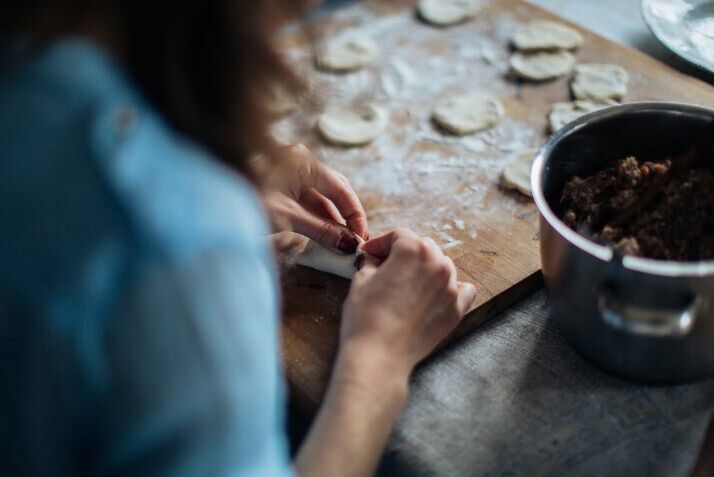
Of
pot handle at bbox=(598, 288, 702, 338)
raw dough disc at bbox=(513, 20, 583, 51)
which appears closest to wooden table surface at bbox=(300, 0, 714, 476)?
pot handle at bbox=(598, 288, 702, 338)

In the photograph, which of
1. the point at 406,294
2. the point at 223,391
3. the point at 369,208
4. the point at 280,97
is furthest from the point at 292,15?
the point at 369,208

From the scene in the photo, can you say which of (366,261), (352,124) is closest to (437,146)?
(352,124)

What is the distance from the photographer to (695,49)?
1.47 metres

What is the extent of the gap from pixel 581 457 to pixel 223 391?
1.62ft

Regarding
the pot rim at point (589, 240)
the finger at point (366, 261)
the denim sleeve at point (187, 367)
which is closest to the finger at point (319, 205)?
the finger at point (366, 261)

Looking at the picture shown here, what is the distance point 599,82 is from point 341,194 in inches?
25.3

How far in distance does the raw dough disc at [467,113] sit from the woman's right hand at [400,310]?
0.45m

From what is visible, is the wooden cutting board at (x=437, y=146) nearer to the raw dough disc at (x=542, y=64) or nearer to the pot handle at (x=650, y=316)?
the raw dough disc at (x=542, y=64)

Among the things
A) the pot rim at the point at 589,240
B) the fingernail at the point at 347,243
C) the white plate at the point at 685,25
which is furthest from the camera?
the white plate at the point at 685,25

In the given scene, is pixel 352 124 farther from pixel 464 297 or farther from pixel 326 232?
pixel 464 297

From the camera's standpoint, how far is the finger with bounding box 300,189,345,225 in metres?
1.12

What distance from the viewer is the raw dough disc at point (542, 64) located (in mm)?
1492

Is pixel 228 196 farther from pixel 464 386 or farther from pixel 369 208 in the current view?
pixel 369 208

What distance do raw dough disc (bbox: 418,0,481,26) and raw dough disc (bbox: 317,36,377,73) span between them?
0.51ft
